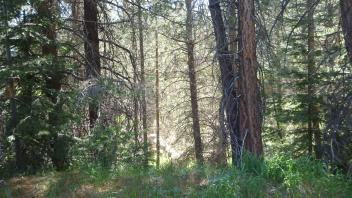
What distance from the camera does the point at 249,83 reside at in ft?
24.9

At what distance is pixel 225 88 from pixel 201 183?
3.31 metres

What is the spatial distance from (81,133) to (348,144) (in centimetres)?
571

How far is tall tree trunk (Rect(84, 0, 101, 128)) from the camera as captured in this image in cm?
1026

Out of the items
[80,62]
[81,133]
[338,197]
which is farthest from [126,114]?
[338,197]

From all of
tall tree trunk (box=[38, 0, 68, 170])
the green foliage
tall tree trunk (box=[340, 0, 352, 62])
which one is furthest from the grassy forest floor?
tall tree trunk (box=[340, 0, 352, 62])

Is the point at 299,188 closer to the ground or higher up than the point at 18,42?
closer to the ground

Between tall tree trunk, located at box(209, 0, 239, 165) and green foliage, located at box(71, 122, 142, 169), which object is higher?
tall tree trunk, located at box(209, 0, 239, 165)

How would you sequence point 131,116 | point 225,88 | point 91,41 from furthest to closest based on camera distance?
1. point 91,41
2. point 131,116
3. point 225,88

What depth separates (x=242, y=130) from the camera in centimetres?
771

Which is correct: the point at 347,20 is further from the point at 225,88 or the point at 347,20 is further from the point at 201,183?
the point at 201,183

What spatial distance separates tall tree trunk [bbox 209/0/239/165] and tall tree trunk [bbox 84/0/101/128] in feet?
10.3

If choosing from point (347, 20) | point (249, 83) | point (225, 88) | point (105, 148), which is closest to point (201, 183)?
point (249, 83)

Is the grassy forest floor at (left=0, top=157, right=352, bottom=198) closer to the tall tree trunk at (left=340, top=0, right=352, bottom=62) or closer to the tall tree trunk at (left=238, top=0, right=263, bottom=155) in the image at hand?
the tall tree trunk at (left=238, top=0, right=263, bottom=155)

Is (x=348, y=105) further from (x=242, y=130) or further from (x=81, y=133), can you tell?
(x=81, y=133)
